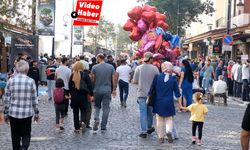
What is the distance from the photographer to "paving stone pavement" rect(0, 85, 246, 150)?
34.4 ft

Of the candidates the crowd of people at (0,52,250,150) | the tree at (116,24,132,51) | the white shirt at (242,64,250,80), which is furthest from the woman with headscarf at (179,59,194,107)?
the tree at (116,24,132,51)

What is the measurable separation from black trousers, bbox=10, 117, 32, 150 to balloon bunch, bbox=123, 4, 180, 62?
11.4m

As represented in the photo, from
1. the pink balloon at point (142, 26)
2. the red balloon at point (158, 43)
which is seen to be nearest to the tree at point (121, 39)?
the pink balloon at point (142, 26)

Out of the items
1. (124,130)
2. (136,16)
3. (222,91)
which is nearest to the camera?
(124,130)

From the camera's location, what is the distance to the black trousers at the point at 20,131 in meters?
Answer: 8.49

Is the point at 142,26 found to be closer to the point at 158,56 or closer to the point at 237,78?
the point at 158,56

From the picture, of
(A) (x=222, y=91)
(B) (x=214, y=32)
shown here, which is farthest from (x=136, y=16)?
(B) (x=214, y=32)

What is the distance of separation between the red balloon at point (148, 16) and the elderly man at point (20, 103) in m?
13.6

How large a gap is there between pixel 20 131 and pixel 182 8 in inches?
1632

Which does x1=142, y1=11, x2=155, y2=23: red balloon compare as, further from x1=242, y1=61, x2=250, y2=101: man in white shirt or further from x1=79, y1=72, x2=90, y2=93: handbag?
x1=79, y1=72, x2=90, y2=93: handbag

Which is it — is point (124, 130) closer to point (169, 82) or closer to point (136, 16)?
point (169, 82)

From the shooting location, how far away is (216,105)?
20.7 metres

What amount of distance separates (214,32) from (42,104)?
82.7ft

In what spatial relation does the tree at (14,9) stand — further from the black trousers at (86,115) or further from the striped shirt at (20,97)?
the striped shirt at (20,97)
